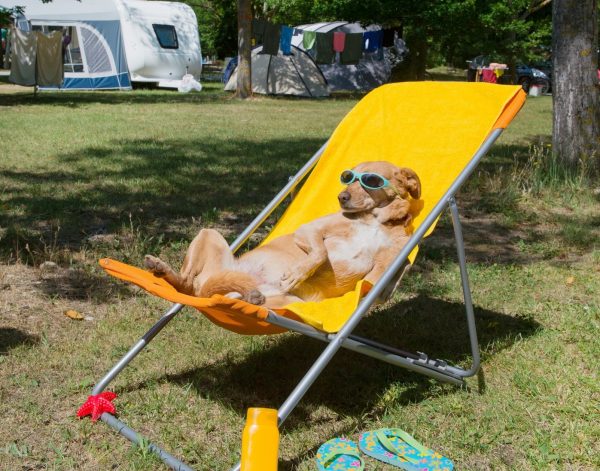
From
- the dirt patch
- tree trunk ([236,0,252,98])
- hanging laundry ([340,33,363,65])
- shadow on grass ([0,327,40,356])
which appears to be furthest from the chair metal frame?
hanging laundry ([340,33,363,65])

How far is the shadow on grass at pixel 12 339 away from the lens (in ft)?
12.1

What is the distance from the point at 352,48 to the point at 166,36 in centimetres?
609

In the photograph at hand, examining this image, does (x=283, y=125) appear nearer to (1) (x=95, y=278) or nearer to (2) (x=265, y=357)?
(1) (x=95, y=278)

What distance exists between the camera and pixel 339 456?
2.79m

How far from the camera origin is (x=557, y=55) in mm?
7305

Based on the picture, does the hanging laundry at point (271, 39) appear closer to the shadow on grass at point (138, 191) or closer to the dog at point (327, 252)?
the shadow on grass at point (138, 191)

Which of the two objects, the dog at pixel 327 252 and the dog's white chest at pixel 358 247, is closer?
the dog at pixel 327 252

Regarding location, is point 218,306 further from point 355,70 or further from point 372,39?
point 355,70

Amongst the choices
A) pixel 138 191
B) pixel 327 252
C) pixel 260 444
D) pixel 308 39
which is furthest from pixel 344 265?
pixel 308 39

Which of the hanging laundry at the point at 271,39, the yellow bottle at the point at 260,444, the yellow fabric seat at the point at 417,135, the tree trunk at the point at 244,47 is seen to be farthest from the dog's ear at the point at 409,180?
the hanging laundry at the point at 271,39

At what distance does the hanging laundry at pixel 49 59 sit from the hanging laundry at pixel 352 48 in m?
9.34

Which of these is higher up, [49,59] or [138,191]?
[49,59]

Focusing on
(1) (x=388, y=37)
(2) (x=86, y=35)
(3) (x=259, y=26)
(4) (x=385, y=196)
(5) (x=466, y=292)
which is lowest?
(5) (x=466, y=292)

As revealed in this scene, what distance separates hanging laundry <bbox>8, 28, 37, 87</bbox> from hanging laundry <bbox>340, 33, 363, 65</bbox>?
9984 millimetres
